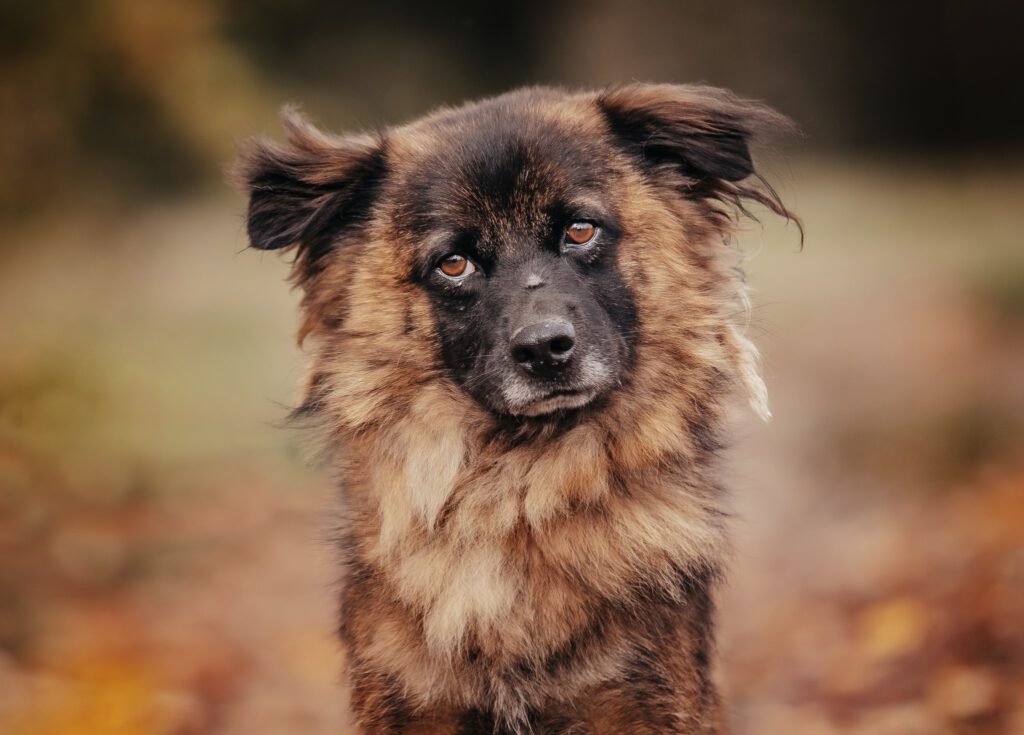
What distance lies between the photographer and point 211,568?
20.4ft

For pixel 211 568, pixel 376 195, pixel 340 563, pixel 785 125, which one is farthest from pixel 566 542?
pixel 211 568

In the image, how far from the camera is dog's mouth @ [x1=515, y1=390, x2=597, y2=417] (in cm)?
334

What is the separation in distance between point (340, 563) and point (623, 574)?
99cm

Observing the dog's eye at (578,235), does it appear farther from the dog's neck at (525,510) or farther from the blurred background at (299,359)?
the blurred background at (299,359)

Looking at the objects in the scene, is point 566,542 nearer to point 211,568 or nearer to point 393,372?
point 393,372

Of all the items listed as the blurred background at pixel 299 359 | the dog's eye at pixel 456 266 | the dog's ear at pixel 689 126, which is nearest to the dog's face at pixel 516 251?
the dog's eye at pixel 456 266

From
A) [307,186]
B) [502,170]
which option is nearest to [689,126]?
[502,170]

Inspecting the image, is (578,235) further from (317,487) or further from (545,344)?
(317,487)

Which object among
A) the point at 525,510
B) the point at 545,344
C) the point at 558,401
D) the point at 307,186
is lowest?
the point at 525,510

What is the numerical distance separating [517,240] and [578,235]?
0.21 metres

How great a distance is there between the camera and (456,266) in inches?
141

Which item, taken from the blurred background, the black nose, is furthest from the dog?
the blurred background

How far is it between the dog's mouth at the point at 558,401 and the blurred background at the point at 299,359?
819 mm

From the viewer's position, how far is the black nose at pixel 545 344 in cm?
323
